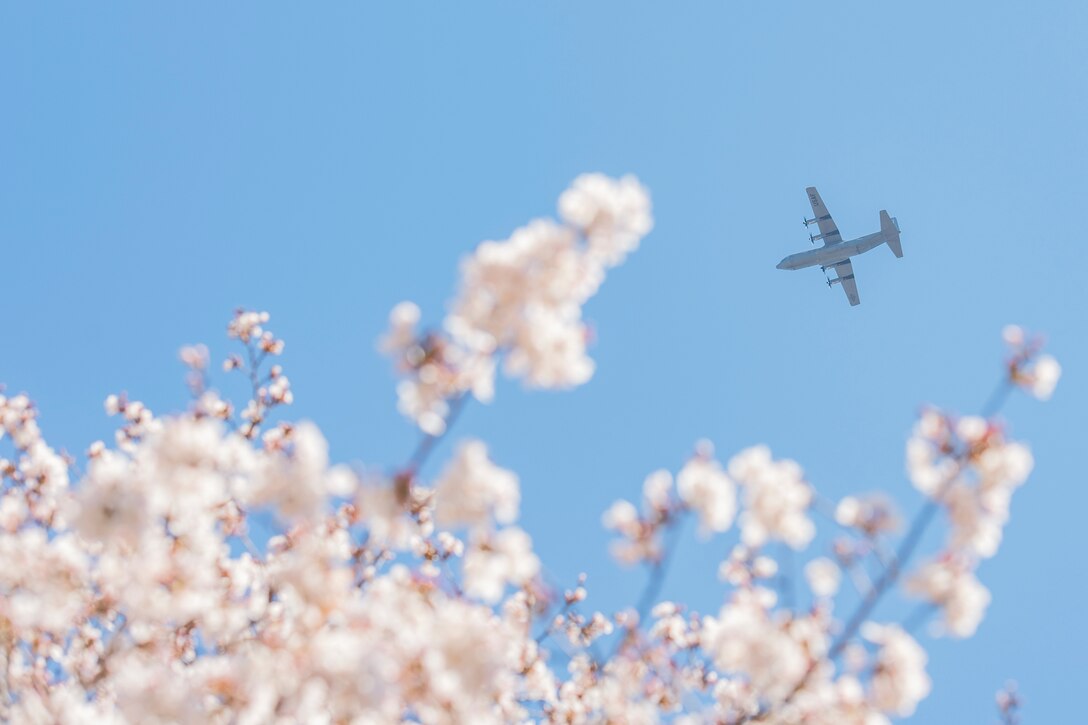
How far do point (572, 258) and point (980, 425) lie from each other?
7.00ft

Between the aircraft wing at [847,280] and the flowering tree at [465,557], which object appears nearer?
the flowering tree at [465,557]

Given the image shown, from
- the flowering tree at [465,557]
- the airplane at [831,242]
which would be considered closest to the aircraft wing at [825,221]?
the airplane at [831,242]

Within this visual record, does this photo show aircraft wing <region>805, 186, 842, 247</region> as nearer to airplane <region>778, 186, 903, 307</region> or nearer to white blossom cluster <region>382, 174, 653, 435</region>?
airplane <region>778, 186, 903, 307</region>

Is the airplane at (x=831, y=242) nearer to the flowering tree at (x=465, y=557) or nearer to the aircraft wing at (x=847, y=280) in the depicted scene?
the aircraft wing at (x=847, y=280)

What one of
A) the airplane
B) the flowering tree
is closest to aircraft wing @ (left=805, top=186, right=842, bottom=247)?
the airplane

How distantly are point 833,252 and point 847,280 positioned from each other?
12.9ft

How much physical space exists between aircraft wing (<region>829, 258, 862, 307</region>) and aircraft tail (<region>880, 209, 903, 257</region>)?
223 centimetres

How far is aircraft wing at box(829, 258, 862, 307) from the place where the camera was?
31481mm

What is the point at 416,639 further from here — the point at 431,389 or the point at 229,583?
the point at 229,583

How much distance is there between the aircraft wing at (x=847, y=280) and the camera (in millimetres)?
31481

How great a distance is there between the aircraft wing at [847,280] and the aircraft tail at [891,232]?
223 cm

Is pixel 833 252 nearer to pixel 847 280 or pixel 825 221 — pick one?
pixel 825 221

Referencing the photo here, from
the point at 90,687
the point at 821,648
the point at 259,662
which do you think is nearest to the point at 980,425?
the point at 821,648

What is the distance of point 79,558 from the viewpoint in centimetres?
472
